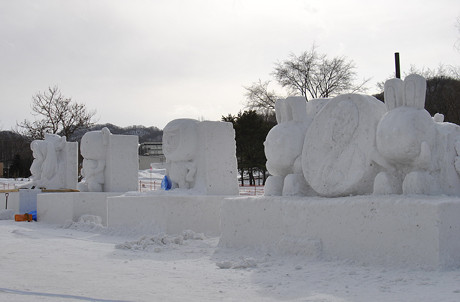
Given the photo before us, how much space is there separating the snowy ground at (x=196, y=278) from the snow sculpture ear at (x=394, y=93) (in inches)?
63.1

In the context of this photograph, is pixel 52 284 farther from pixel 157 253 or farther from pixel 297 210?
pixel 297 210

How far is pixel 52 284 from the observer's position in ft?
12.3

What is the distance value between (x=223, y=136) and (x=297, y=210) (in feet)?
11.2

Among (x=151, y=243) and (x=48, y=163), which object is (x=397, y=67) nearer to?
(x=151, y=243)

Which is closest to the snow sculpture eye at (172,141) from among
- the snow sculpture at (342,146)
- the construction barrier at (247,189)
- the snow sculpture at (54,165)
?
the snow sculpture at (342,146)

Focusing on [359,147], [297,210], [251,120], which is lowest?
[297,210]

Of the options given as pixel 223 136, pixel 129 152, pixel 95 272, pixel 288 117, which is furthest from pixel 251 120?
pixel 95 272

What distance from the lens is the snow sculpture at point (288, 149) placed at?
552 cm

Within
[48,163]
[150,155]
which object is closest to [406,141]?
[48,163]

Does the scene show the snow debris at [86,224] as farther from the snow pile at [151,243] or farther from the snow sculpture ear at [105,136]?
the snow pile at [151,243]

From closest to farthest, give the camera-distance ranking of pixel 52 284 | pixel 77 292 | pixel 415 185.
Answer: pixel 77 292 < pixel 52 284 < pixel 415 185

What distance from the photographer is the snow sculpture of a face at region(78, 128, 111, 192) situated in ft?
34.8

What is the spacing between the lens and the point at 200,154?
328 inches

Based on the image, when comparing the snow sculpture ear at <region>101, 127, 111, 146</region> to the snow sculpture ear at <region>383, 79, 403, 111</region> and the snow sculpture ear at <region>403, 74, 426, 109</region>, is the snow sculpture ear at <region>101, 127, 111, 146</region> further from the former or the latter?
the snow sculpture ear at <region>403, 74, 426, 109</region>
